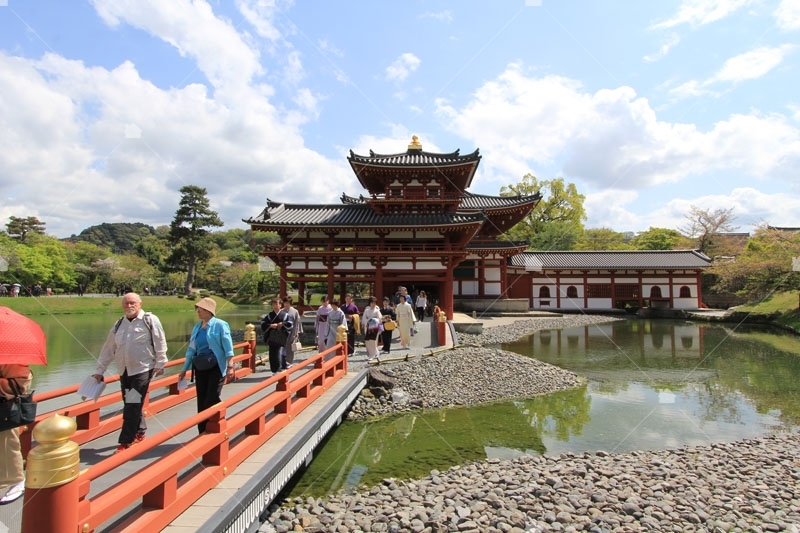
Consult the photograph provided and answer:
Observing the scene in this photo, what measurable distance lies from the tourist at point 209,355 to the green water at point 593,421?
6.54 feet

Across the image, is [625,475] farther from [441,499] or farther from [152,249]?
[152,249]

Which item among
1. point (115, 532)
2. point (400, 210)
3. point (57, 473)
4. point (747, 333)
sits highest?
point (400, 210)

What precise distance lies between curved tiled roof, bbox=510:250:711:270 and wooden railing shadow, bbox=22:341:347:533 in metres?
30.0

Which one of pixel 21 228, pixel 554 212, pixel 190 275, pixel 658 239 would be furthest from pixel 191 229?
pixel 658 239

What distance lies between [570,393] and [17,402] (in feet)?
37.6

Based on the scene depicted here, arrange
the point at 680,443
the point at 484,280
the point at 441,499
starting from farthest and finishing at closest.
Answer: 1. the point at 484,280
2. the point at 680,443
3. the point at 441,499

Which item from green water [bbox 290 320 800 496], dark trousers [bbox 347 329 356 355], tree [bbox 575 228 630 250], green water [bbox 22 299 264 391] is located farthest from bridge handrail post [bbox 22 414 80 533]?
tree [bbox 575 228 630 250]

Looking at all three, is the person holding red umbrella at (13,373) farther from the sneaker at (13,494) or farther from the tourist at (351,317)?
the tourist at (351,317)

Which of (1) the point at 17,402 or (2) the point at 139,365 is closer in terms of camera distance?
(1) the point at 17,402

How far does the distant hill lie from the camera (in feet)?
309

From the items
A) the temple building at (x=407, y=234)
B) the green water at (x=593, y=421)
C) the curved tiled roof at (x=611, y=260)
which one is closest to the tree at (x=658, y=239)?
the curved tiled roof at (x=611, y=260)

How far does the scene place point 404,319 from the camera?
46.2 feet

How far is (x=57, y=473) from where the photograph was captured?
2701 mm

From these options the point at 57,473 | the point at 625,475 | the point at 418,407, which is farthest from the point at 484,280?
the point at 57,473
